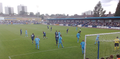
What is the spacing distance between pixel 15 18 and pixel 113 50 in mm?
89675

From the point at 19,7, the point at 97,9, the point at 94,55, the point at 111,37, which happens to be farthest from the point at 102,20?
the point at 19,7

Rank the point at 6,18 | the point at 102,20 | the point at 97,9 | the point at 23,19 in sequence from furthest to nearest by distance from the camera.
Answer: the point at 23,19
the point at 6,18
the point at 97,9
the point at 102,20

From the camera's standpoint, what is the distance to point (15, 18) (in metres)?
86.0

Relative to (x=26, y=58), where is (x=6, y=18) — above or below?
above

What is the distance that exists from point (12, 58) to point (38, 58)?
257 centimetres

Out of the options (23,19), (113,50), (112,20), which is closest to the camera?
(113,50)

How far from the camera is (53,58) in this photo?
9125mm

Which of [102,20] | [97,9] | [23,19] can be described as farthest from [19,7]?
[102,20]

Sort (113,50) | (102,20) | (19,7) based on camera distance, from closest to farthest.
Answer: (113,50)
(102,20)
(19,7)

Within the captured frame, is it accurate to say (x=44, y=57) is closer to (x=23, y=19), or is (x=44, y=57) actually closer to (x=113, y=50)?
(x=113, y=50)

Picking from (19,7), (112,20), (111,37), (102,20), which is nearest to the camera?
(111,37)

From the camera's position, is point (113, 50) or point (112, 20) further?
point (112, 20)

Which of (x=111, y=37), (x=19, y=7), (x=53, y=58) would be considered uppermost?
(x=19, y=7)

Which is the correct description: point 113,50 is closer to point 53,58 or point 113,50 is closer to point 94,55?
point 94,55
